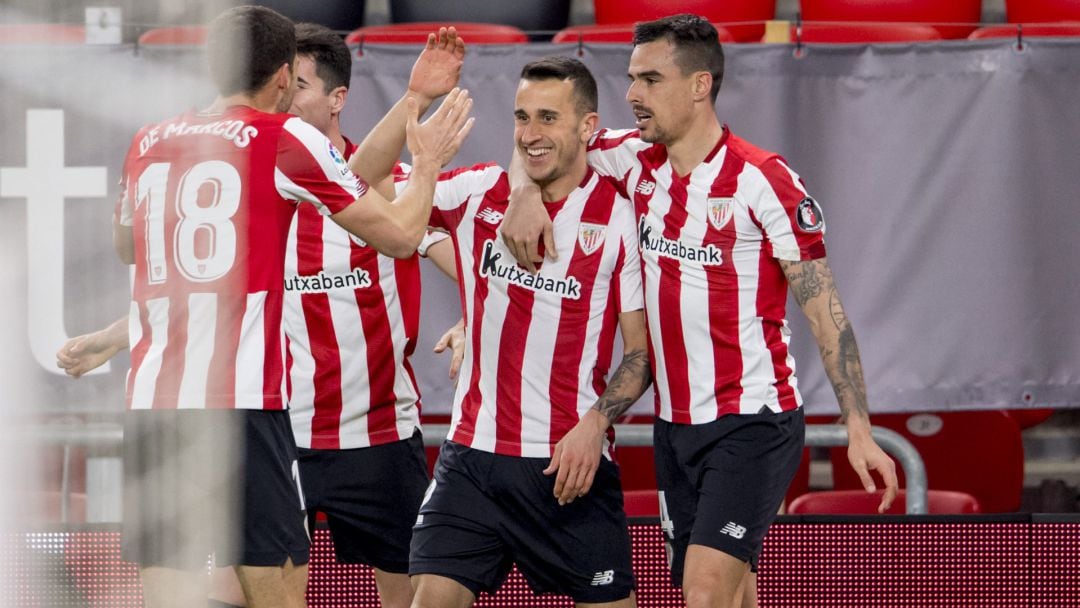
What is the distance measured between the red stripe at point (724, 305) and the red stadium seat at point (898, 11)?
105 inches

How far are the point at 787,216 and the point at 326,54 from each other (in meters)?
1.28

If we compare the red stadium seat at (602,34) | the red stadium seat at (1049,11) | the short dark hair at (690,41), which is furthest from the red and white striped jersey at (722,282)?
the red stadium seat at (1049,11)

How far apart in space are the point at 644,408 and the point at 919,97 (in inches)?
51.6

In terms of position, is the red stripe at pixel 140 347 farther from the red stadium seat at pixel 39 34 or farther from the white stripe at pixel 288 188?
the red stadium seat at pixel 39 34

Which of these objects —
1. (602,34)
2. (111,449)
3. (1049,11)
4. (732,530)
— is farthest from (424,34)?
(111,449)

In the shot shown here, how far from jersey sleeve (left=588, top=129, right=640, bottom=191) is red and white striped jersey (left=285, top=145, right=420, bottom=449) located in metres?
0.61

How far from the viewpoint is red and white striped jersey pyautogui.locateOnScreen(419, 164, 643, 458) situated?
10.5ft

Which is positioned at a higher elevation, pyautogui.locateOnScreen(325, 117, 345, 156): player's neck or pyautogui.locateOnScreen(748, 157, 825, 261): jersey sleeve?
pyautogui.locateOnScreen(325, 117, 345, 156): player's neck

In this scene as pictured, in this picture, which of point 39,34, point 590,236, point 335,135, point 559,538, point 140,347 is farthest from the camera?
point 335,135

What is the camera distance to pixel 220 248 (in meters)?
2.57

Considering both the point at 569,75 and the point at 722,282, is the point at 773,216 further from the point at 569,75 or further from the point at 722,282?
the point at 569,75

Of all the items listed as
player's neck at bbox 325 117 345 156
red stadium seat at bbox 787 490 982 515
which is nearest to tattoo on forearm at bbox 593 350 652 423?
player's neck at bbox 325 117 345 156

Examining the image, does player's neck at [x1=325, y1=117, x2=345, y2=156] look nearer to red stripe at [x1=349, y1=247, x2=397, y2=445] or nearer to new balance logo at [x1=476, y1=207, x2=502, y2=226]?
red stripe at [x1=349, y1=247, x2=397, y2=445]

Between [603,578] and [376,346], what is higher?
[376,346]
